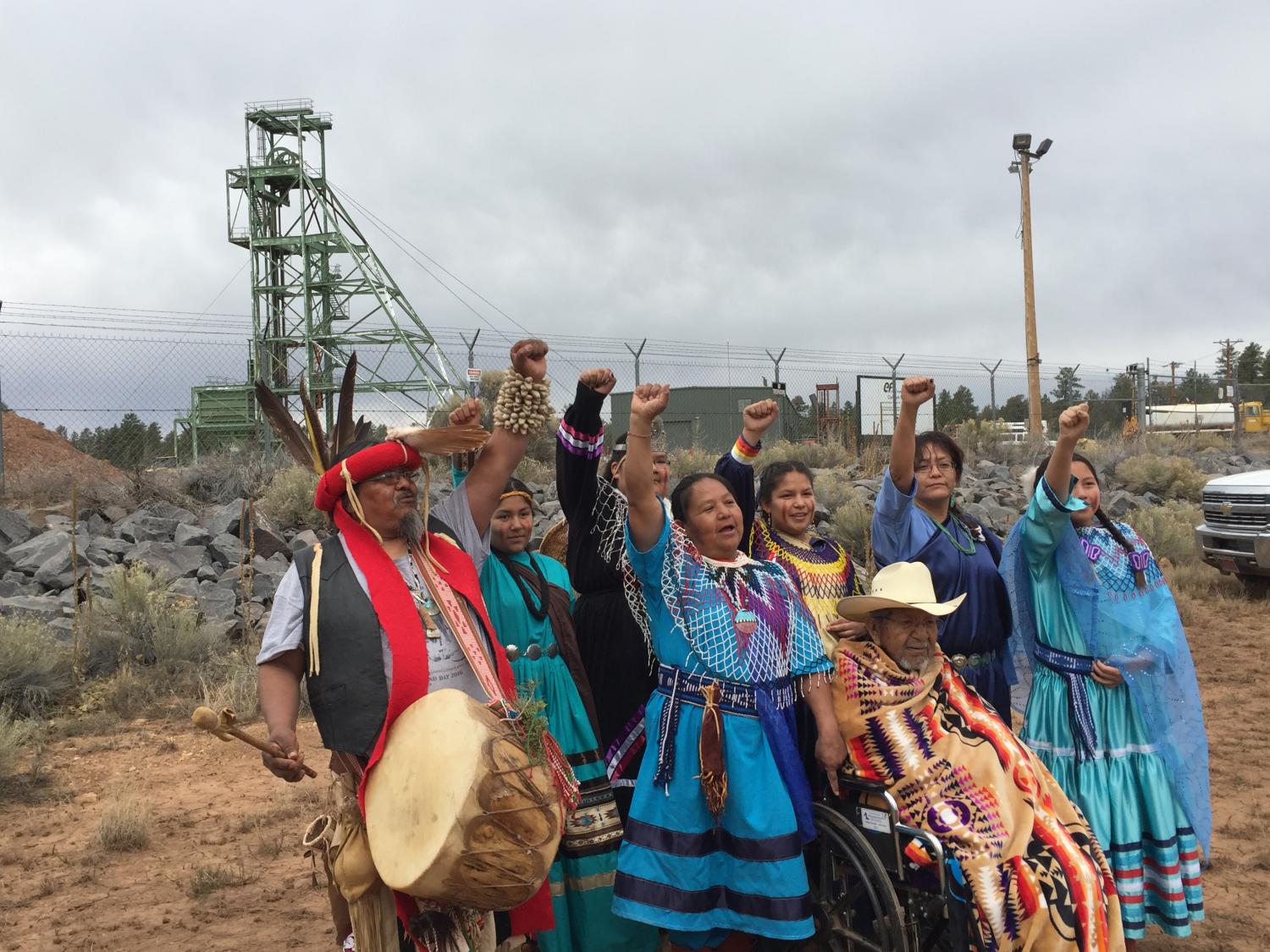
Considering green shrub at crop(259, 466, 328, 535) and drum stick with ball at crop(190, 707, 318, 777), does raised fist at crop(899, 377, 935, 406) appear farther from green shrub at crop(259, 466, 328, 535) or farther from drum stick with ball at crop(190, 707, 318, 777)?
green shrub at crop(259, 466, 328, 535)

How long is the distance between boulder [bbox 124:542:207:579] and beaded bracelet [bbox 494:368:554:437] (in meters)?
7.85

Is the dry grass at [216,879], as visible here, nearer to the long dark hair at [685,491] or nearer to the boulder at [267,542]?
the long dark hair at [685,491]

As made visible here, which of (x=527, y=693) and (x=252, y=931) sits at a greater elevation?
(x=527, y=693)

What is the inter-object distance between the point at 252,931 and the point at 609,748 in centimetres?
191

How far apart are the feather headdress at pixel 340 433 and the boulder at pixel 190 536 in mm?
8367

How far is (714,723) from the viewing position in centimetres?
323

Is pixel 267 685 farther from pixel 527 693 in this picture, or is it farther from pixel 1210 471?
pixel 1210 471

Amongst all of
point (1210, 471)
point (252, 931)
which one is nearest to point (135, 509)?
point (252, 931)

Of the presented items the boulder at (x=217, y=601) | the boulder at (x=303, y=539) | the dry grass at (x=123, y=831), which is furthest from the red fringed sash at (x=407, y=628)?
the boulder at (x=303, y=539)

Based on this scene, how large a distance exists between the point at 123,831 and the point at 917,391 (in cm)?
461

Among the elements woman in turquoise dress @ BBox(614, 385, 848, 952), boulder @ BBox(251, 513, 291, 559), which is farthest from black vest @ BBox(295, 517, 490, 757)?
boulder @ BBox(251, 513, 291, 559)

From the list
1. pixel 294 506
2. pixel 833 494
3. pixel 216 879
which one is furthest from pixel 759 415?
pixel 833 494

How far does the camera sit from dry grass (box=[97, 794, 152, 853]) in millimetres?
5184

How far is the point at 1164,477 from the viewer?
17250 millimetres
